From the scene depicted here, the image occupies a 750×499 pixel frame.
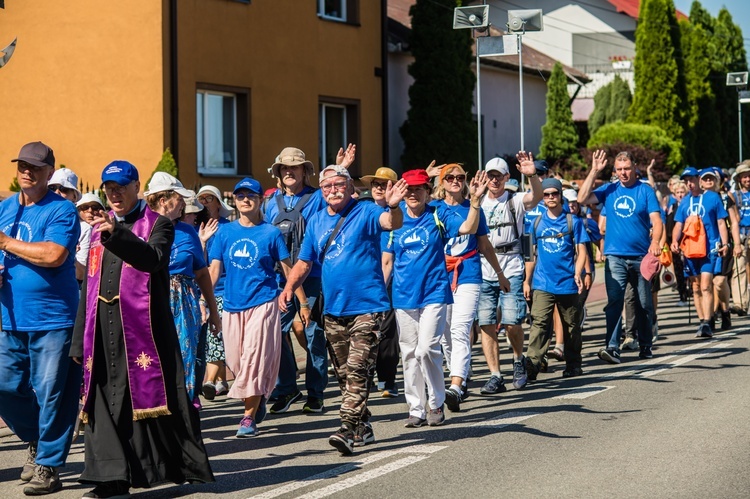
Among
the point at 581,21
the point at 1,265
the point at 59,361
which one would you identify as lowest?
the point at 59,361

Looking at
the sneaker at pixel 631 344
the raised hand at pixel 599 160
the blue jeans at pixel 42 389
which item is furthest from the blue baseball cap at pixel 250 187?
the sneaker at pixel 631 344

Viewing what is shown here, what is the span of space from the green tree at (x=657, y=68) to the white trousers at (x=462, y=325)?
37507 mm

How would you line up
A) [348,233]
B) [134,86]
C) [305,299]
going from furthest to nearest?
1. [134,86]
2. [305,299]
3. [348,233]

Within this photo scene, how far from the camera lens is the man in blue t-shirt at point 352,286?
332 inches

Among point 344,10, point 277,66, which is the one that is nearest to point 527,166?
point 277,66

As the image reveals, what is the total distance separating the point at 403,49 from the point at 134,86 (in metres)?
8.98

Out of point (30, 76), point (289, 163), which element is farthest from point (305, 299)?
point (30, 76)

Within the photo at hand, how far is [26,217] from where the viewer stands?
7590mm

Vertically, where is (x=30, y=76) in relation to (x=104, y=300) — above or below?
above

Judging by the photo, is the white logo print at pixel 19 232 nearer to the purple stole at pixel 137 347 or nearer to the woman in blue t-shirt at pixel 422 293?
the purple stole at pixel 137 347

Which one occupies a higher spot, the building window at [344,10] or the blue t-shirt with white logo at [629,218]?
the building window at [344,10]

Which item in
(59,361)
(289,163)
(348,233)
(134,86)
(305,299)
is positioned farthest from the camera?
(134,86)

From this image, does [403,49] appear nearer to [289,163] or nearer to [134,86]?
[134,86]

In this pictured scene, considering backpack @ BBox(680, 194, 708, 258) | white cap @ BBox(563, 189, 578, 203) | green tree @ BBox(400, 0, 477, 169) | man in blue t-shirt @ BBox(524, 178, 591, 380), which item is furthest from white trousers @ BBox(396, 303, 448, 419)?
green tree @ BBox(400, 0, 477, 169)
